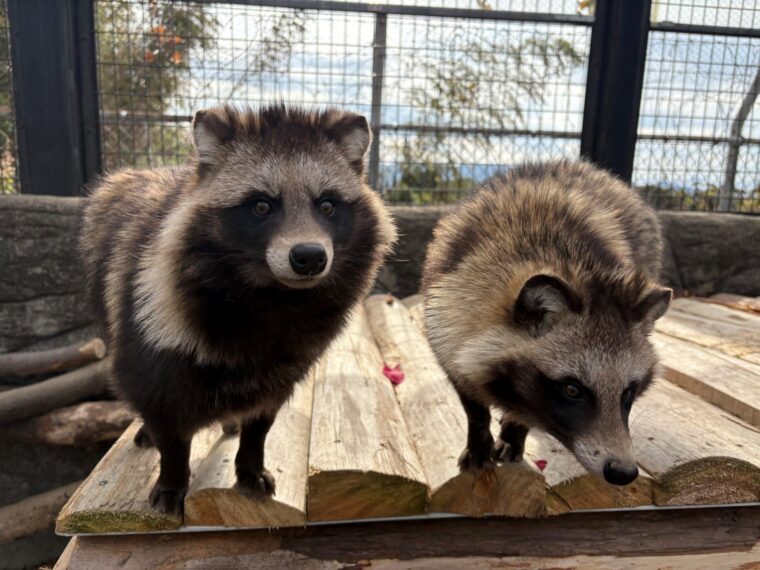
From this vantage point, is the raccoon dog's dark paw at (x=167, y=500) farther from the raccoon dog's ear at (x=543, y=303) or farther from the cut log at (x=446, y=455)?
the raccoon dog's ear at (x=543, y=303)

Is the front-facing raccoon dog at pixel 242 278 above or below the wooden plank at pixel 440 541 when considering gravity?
above

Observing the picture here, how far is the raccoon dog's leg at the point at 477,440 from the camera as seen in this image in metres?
2.21

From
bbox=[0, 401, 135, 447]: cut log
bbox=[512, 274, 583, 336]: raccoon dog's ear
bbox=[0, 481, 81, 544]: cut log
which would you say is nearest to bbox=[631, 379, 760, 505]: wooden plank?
bbox=[512, 274, 583, 336]: raccoon dog's ear

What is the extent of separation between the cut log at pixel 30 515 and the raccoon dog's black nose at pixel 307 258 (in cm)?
312

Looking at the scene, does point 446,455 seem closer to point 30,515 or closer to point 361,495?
point 361,495

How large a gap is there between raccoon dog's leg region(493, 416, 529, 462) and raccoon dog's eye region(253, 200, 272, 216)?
Result: 1.16 meters

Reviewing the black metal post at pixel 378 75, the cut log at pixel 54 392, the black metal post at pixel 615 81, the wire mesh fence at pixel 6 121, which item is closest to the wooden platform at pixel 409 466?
the cut log at pixel 54 392

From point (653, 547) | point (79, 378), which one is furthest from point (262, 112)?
point (79, 378)

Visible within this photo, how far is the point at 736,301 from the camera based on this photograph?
202 inches

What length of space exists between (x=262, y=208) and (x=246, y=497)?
95 centimetres

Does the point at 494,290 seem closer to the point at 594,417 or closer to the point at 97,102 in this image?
the point at 594,417

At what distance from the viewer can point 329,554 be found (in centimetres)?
210

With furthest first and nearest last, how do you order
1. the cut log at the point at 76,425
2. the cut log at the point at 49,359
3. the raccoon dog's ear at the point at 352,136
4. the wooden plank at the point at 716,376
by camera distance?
the cut log at the point at 49,359 < the cut log at the point at 76,425 < the wooden plank at the point at 716,376 < the raccoon dog's ear at the point at 352,136

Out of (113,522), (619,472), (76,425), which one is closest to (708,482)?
(619,472)
